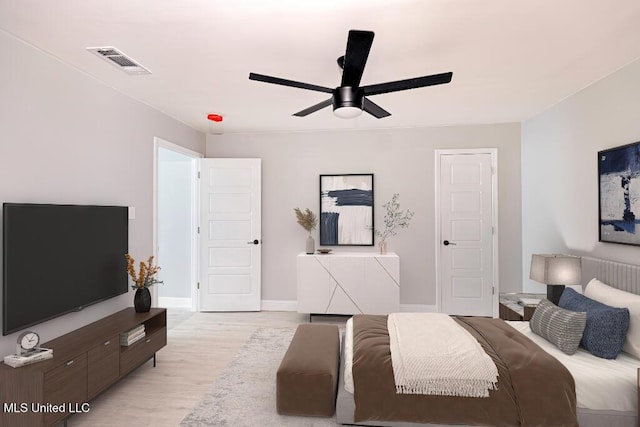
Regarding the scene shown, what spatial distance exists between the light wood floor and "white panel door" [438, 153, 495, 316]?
1619 mm

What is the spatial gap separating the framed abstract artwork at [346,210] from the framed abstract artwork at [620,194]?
255 centimetres

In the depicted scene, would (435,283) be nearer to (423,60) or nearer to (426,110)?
(426,110)

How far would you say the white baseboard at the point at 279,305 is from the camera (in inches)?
203

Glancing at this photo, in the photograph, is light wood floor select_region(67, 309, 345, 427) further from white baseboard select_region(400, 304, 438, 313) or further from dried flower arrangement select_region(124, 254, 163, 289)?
white baseboard select_region(400, 304, 438, 313)

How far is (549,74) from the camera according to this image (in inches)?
121

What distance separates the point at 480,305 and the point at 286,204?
2.96m

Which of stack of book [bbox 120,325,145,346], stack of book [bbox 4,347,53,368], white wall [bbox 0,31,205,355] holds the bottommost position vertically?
stack of book [bbox 120,325,145,346]

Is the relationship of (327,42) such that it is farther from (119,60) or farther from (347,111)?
(119,60)

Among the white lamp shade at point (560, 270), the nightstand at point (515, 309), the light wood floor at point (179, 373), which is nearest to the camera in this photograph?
the light wood floor at point (179, 373)

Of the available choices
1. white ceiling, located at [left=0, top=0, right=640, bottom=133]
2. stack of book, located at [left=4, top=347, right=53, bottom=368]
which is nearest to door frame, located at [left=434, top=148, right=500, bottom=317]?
white ceiling, located at [left=0, top=0, right=640, bottom=133]

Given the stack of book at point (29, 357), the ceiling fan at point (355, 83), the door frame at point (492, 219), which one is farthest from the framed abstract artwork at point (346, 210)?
the stack of book at point (29, 357)

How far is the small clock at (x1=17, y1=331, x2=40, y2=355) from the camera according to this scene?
2148 mm

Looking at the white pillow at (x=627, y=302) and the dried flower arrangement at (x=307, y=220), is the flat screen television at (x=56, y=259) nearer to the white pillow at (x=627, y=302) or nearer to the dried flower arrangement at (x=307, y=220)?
the dried flower arrangement at (x=307, y=220)

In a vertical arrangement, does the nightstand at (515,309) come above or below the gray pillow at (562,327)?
below
